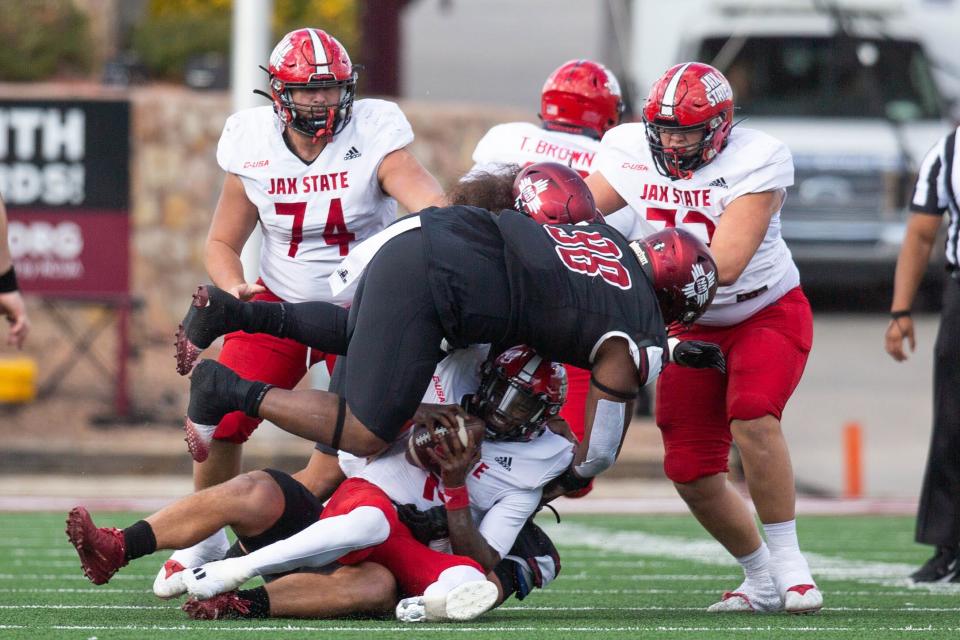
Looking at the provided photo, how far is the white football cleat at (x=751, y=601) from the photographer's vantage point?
5.66 m

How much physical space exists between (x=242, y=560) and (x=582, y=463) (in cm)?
104

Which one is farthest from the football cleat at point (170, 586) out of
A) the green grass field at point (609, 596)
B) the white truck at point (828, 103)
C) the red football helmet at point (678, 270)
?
the white truck at point (828, 103)

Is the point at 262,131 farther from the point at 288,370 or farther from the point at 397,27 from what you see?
the point at 397,27

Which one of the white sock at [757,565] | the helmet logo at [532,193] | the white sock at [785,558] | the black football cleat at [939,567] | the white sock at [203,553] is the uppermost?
the helmet logo at [532,193]

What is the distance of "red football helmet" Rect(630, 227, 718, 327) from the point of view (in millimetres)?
5180

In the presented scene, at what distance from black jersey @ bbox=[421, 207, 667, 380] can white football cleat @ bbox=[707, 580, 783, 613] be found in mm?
1052

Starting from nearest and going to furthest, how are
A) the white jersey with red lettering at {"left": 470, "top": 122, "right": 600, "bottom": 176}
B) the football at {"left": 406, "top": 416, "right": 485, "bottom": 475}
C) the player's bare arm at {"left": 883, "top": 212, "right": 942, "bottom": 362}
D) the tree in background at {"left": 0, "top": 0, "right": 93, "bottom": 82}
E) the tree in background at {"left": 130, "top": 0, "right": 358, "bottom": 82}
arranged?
the football at {"left": 406, "top": 416, "right": 485, "bottom": 475}, the white jersey with red lettering at {"left": 470, "top": 122, "right": 600, "bottom": 176}, the player's bare arm at {"left": 883, "top": 212, "right": 942, "bottom": 362}, the tree in background at {"left": 0, "top": 0, "right": 93, "bottom": 82}, the tree in background at {"left": 130, "top": 0, "right": 358, "bottom": 82}

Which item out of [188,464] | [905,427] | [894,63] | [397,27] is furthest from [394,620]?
[397,27]

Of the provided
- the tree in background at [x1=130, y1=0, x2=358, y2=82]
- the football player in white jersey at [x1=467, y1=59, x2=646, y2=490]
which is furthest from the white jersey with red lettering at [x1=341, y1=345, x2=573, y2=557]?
the tree in background at [x1=130, y1=0, x2=358, y2=82]

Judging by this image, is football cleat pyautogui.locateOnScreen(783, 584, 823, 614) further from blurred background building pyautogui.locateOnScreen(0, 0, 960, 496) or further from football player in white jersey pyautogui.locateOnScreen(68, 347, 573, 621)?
blurred background building pyautogui.locateOnScreen(0, 0, 960, 496)

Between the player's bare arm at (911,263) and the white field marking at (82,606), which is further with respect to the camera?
the player's bare arm at (911,263)

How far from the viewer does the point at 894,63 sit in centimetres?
1616

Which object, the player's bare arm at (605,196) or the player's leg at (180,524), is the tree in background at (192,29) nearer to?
the player's bare arm at (605,196)

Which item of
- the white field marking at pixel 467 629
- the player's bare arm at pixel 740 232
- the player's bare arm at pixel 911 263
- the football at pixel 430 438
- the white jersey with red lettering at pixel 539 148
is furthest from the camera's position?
the player's bare arm at pixel 911 263
